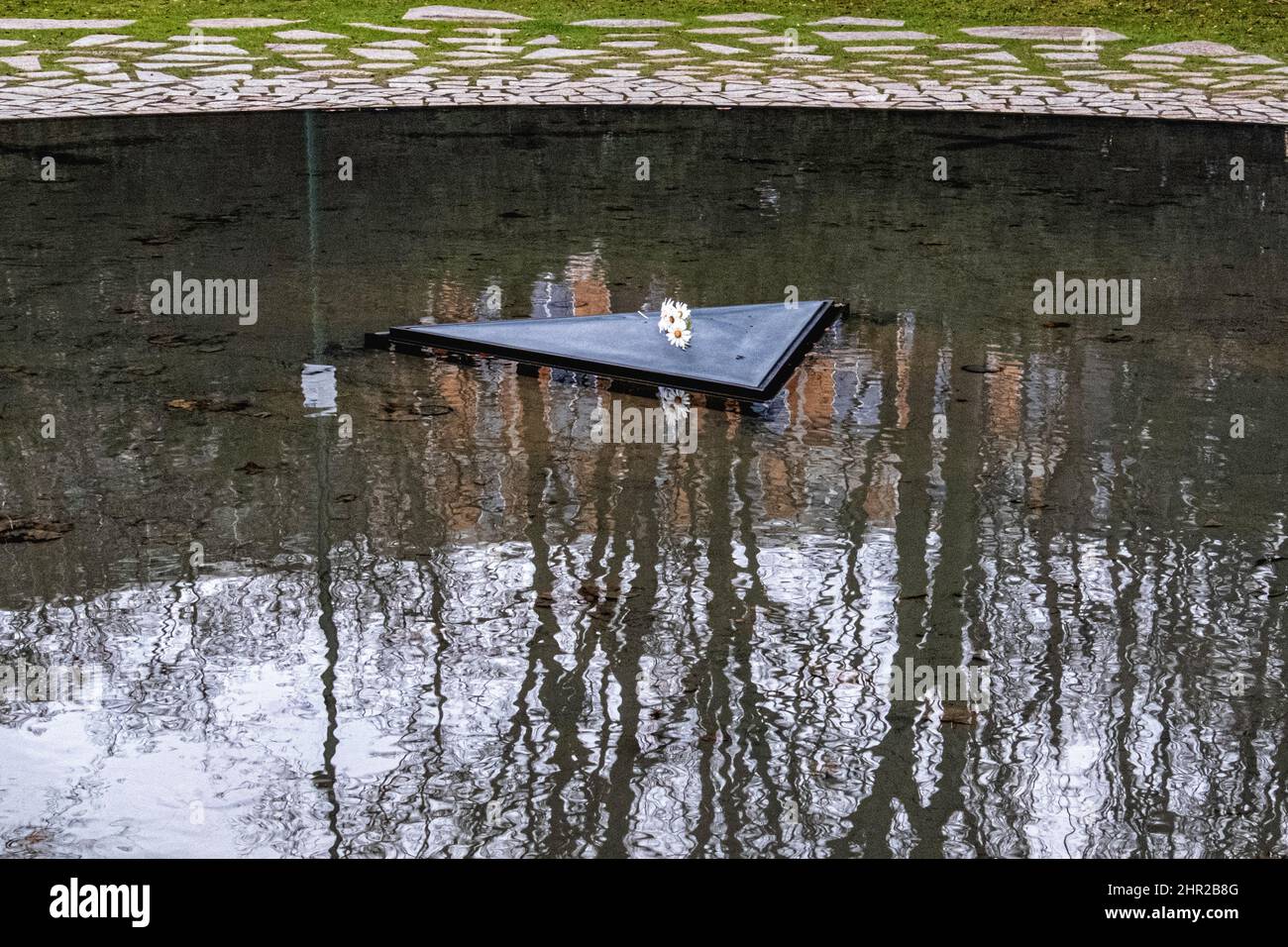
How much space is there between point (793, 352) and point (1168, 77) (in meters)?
7.56

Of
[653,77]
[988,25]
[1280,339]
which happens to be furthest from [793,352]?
[988,25]

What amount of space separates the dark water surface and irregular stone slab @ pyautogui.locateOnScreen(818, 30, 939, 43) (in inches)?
248

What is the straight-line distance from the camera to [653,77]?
12.3 m

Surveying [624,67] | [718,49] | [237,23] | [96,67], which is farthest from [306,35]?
[718,49]

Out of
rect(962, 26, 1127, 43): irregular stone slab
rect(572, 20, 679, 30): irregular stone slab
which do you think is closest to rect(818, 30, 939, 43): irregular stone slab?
rect(962, 26, 1127, 43): irregular stone slab

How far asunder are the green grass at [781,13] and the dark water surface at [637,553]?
638 cm

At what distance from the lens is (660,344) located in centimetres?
597

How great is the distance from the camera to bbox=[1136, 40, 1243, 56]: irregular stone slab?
1327cm

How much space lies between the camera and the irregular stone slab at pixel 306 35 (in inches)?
543

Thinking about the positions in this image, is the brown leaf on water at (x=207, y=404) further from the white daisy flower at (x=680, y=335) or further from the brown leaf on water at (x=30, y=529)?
the white daisy flower at (x=680, y=335)

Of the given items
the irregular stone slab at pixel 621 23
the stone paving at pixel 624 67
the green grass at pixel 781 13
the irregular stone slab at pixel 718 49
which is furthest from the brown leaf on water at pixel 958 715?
the irregular stone slab at pixel 621 23

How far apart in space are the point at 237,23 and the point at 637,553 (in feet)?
37.4

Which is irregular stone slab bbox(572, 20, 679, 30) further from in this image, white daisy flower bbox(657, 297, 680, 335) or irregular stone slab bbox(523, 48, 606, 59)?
white daisy flower bbox(657, 297, 680, 335)

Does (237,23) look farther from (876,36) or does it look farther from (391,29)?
(876,36)
